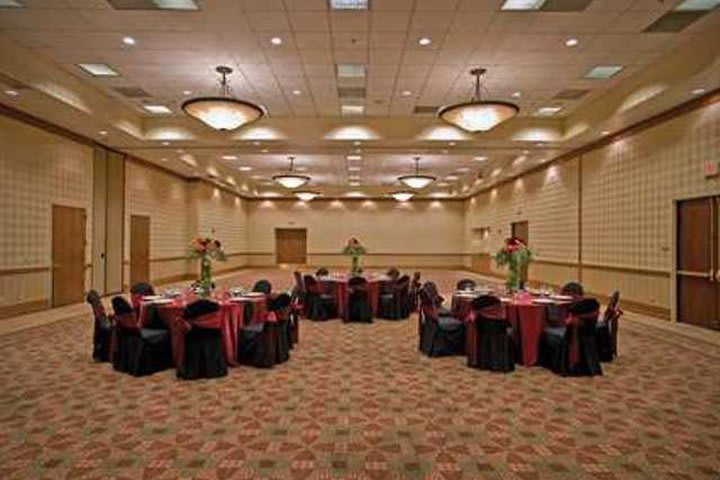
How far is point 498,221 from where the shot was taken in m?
20.4

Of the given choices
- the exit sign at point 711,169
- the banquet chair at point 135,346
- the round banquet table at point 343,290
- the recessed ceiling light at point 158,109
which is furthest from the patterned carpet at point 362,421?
the recessed ceiling light at point 158,109

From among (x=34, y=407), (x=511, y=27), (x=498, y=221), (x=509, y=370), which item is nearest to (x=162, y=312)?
(x=34, y=407)

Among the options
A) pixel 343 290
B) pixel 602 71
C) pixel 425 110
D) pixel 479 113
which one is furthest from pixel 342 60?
pixel 602 71

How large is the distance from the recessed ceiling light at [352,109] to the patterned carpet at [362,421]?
6.40 metres

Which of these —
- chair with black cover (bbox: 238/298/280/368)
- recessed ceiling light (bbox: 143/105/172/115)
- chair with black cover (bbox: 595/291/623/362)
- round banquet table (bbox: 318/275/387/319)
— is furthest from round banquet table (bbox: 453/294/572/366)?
recessed ceiling light (bbox: 143/105/172/115)

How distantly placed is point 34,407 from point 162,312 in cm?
173

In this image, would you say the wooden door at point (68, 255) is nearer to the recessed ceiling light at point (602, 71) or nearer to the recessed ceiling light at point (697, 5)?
the recessed ceiling light at point (602, 71)

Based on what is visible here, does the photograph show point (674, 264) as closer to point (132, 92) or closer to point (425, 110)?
point (425, 110)

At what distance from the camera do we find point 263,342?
5.89 meters

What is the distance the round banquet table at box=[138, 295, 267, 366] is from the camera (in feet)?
18.3

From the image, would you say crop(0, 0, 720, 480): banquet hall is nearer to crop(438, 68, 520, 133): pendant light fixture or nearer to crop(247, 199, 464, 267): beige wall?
crop(438, 68, 520, 133): pendant light fixture

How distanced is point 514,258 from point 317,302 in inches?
164

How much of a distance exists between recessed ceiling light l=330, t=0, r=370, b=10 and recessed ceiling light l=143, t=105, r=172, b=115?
6.15 meters

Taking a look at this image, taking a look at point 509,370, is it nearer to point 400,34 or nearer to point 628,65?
point 400,34
